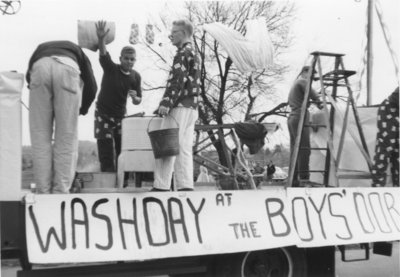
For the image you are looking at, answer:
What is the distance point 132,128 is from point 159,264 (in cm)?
135

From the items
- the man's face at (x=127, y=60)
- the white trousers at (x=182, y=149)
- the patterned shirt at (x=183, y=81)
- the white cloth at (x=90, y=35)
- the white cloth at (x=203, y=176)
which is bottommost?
the white cloth at (x=203, y=176)

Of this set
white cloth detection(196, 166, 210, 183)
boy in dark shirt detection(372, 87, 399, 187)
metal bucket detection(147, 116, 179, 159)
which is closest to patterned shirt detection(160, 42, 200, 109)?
metal bucket detection(147, 116, 179, 159)

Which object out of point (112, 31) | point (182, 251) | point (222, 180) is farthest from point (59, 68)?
point (222, 180)

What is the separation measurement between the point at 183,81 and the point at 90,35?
0.96 m

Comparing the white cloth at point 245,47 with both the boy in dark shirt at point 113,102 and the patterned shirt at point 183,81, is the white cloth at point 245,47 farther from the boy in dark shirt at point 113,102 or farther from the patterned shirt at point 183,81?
the boy in dark shirt at point 113,102

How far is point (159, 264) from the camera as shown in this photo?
4594 mm

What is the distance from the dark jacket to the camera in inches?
181

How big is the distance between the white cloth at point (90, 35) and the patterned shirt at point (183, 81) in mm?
655

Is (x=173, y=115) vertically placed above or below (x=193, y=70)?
below

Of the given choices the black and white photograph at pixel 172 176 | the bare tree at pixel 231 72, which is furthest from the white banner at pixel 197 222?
the bare tree at pixel 231 72

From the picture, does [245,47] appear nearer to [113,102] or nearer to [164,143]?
[164,143]

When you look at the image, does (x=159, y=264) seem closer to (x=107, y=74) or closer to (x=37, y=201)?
(x=37, y=201)

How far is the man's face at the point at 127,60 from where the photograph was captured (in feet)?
19.0

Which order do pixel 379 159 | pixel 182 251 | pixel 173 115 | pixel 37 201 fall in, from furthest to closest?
pixel 379 159, pixel 173 115, pixel 182 251, pixel 37 201
